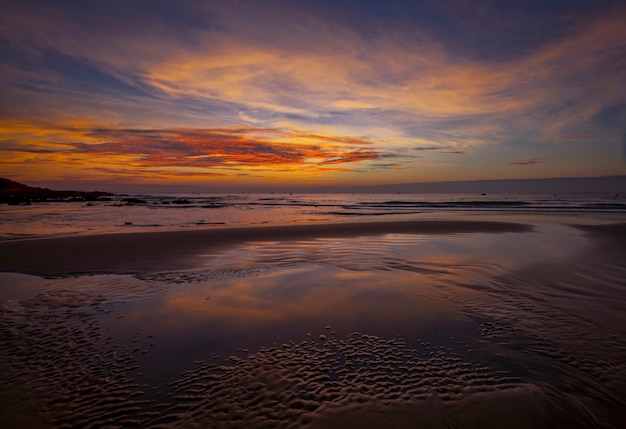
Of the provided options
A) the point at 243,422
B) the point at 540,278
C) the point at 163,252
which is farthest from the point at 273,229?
the point at 243,422

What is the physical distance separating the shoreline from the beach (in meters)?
0.22

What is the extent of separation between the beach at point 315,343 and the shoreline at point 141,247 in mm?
224

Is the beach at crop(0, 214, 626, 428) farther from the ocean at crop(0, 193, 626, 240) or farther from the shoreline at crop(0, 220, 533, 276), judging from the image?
the ocean at crop(0, 193, 626, 240)

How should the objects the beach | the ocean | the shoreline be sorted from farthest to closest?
the ocean, the shoreline, the beach

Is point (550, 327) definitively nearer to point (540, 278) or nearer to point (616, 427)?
point (616, 427)

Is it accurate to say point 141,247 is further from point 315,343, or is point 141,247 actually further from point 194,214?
point 194,214

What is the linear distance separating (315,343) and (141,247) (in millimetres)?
11709

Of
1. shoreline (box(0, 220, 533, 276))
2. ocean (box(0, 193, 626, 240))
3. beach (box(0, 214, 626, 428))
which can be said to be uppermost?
ocean (box(0, 193, 626, 240))

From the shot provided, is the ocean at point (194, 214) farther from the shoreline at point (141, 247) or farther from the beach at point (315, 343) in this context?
the beach at point (315, 343)

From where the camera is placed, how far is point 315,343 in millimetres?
5387

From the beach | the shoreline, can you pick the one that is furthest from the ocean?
the beach

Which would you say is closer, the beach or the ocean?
the beach

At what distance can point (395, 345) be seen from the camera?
5.28 meters

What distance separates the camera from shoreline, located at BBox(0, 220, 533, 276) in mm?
10836
